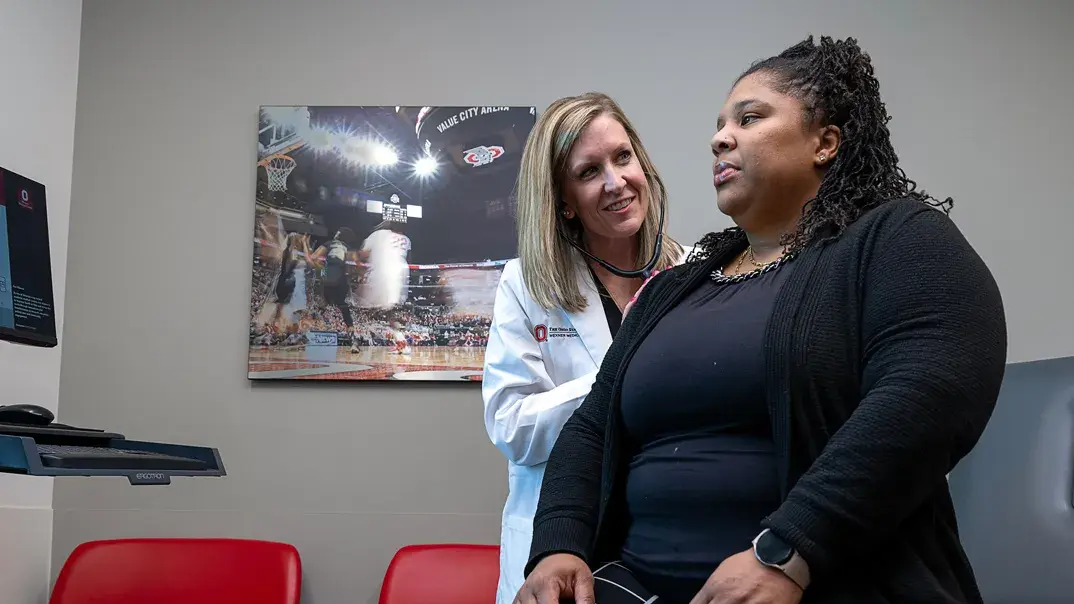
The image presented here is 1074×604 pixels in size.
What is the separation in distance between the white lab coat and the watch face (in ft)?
2.60

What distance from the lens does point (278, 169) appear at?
8.98 ft

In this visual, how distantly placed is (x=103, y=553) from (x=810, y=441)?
6.94 ft

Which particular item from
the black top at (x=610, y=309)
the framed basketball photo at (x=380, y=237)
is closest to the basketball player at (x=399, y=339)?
the framed basketball photo at (x=380, y=237)

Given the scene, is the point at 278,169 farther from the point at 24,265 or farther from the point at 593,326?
the point at 593,326

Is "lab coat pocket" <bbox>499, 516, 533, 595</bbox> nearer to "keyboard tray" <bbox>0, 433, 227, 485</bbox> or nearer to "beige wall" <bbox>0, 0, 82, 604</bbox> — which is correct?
"keyboard tray" <bbox>0, 433, 227, 485</bbox>

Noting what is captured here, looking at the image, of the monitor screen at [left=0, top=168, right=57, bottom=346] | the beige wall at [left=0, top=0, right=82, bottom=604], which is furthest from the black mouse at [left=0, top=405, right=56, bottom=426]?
the beige wall at [left=0, top=0, right=82, bottom=604]

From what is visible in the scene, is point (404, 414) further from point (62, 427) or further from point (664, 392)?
point (664, 392)

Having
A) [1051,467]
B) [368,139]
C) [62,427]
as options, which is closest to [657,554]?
[1051,467]

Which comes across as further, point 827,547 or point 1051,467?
point 1051,467

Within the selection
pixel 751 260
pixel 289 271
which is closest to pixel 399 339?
pixel 289 271

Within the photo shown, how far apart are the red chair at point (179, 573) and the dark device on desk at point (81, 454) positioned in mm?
649

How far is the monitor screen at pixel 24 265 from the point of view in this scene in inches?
75.0

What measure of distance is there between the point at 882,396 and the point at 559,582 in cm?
43

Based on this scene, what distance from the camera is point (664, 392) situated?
3.75 feet
